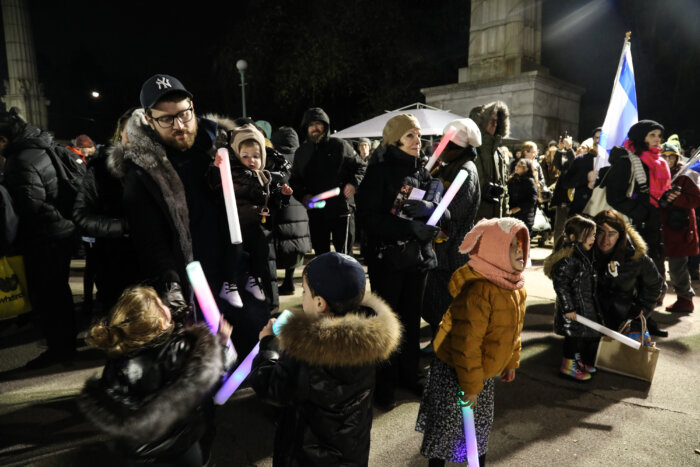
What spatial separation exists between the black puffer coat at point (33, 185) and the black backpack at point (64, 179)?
0.14ft

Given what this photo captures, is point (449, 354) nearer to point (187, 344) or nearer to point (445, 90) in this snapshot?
point (187, 344)

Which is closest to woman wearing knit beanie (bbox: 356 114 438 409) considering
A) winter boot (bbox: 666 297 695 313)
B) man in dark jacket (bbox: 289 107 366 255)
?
man in dark jacket (bbox: 289 107 366 255)

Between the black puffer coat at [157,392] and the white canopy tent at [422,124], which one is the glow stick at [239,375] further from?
the white canopy tent at [422,124]

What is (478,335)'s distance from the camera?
7.15ft

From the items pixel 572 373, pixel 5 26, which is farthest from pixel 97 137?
pixel 572 373

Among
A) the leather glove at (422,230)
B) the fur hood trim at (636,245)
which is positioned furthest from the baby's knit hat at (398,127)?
the fur hood trim at (636,245)

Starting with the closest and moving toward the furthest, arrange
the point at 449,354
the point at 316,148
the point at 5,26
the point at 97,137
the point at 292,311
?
the point at 292,311 → the point at 449,354 → the point at 316,148 → the point at 5,26 → the point at 97,137

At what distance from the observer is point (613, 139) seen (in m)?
5.84

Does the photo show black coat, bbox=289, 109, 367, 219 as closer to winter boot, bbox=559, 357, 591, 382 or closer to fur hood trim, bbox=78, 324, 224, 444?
winter boot, bbox=559, 357, 591, 382

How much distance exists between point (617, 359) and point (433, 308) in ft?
4.88

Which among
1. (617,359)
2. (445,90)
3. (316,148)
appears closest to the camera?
(617,359)

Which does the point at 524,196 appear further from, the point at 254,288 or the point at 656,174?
the point at 254,288

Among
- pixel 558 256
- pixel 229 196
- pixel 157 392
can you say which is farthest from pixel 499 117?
pixel 157 392

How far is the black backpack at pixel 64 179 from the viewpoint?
3857 millimetres
